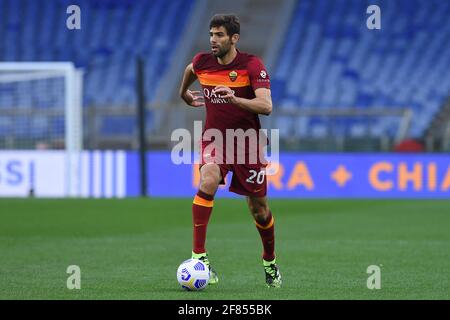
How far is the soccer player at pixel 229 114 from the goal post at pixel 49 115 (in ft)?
49.9

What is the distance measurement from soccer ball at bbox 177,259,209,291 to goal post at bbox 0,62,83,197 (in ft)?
51.8

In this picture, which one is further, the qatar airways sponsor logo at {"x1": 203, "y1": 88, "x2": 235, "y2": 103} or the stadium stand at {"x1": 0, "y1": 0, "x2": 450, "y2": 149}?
the stadium stand at {"x1": 0, "y1": 0, "x2": 450, "y2": 149}

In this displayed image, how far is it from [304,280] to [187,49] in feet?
76.4

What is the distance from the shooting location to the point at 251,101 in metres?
8.14

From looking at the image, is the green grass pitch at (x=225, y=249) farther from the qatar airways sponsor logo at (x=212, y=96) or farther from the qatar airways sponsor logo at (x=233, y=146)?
the qatar airways sponsor logo at (x=212, y=96)

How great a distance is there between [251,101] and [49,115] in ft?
56.7

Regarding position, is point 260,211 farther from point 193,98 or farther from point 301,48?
point 301,48

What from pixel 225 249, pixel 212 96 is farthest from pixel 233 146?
pixel 225 249

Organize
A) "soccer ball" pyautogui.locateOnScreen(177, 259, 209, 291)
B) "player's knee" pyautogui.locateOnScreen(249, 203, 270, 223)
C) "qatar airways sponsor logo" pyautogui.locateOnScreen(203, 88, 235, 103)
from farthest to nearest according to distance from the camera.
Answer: "player's knee" pyautogui.locateOnScreen(249, 203, 270, 223) → "qatar airways sponsor logo" pyautogui.locateOnScreen(203, 88, 235, 103) → "soccer ball" pyautogui.locateOnScreen(177, 259, 209, 291)

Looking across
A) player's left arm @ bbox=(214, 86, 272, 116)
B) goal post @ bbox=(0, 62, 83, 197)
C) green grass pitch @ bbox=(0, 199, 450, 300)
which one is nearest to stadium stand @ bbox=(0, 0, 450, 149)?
goal post @ bbox=(0, 62, 83, 197)

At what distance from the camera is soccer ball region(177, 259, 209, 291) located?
7.96 meters

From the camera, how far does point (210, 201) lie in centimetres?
830

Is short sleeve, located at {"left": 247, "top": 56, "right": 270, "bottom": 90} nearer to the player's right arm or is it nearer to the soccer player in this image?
the soccer player

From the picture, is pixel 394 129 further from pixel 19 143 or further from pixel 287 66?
pixel 19 143
